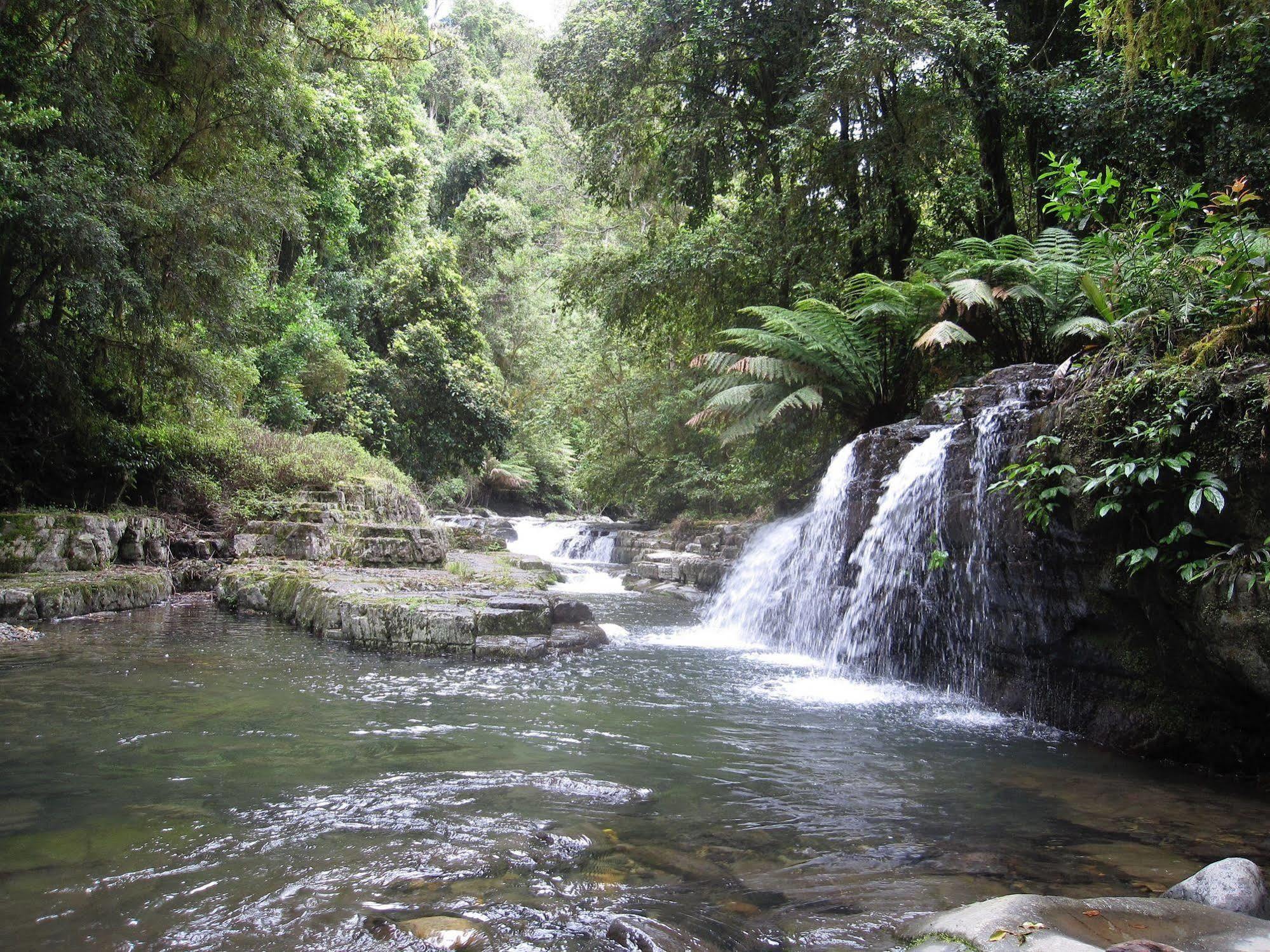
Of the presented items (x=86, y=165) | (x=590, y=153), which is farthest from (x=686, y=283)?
(x=86, y=165)

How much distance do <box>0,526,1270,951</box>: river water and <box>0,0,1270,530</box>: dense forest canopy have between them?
272 centimetres

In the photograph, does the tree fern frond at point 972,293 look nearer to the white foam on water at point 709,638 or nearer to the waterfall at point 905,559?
the waterfall at point 905,559

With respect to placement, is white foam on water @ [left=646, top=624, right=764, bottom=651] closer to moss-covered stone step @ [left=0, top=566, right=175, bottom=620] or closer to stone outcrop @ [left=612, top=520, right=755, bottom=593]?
stone outcrop @ [left=612, top=520, right=755, bottom=593]

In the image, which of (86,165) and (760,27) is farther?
(760,27)

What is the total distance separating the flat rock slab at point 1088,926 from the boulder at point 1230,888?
0.08 metres

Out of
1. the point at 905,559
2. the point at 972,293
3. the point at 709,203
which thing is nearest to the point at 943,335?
the point at 972,293

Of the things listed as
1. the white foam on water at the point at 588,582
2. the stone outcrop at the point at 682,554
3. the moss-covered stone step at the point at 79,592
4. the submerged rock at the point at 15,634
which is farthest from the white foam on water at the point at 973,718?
the moss-covered stone step at the point at 79,592

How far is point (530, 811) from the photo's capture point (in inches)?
126

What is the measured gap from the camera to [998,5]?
1147cm

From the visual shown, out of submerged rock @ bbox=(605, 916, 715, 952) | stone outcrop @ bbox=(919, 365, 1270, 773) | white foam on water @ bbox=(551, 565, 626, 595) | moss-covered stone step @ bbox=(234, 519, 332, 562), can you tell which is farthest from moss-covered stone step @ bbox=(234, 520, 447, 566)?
submerged rock @ bbox=(605, 916, 715, 952)

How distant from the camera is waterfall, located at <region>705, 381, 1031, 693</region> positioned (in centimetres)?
581

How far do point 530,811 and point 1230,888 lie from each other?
2.37 m

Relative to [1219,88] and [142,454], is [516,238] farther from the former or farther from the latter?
[1219,88]

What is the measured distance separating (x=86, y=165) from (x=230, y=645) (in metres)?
4.56
